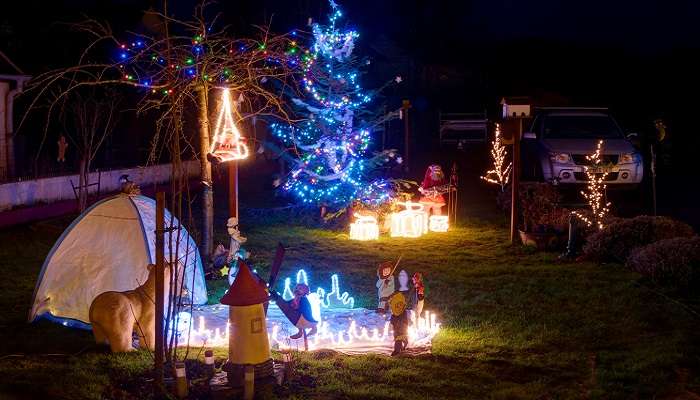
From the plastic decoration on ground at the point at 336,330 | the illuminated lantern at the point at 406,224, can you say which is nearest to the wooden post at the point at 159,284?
the plastic decoration on ground at the point at 336,330

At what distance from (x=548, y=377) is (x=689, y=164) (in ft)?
73.3

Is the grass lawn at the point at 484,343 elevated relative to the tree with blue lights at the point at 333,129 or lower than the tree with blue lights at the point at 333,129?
lower

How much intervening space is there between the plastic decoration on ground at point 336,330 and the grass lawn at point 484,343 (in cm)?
27

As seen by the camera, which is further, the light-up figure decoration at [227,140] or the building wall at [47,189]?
the building wall at [47,189]

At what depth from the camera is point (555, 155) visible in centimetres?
1684

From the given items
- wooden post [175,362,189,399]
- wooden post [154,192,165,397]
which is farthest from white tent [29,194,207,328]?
wooden post [175,362,189,399]

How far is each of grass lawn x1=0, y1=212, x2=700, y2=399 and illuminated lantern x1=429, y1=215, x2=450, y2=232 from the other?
280 centimetres

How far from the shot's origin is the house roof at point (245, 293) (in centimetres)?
641

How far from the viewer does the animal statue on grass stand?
735 centimetres

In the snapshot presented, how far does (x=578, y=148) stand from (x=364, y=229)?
5360mm

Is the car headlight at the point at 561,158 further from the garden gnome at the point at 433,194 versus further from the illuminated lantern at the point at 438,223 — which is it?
the illuminated lantern at the point at 438,223

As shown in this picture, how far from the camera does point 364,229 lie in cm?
1532

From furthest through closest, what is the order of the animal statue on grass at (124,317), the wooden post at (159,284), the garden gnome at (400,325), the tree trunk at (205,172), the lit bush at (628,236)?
1. the lit bush at (628,236)
2. the tree trunk at (205,172)
3. the garden gnome at (400,325)
4. the animal statue on grass at (124,317)
5. the wooden post at (159,284)

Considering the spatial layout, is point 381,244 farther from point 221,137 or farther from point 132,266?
point 132,266
